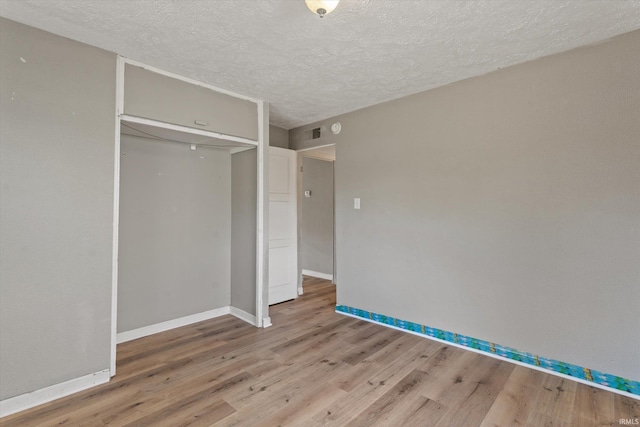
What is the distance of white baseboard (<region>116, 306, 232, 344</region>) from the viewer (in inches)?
116

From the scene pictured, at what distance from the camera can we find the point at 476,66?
8.45 feet

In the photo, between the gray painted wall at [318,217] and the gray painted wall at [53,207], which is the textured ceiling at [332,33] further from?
the gray painted wall at [318,217]

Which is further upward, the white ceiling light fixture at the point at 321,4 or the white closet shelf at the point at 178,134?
the white ceiling light fixture at the point at 321,4

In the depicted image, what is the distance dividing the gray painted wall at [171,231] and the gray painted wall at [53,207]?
74cm

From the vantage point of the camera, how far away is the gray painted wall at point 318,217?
19.0 ft

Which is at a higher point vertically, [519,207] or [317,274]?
[519,207]

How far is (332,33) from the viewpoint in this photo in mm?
2086

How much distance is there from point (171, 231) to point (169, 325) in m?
1.04

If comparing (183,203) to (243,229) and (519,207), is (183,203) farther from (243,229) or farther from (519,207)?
(519,207)

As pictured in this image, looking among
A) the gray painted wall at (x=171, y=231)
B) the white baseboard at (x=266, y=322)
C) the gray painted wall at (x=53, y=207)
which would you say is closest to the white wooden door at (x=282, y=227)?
the gray painted wall at (x=171, y=231)

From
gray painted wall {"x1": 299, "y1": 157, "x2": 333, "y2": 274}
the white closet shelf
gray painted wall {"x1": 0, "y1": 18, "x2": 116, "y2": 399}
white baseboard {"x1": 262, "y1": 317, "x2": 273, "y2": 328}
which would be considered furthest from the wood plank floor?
gray painted wall {"x1": 299, "y1": 157, "x2": 333, "y2": 274}

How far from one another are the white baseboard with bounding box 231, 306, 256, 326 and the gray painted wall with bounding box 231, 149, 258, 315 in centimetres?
4

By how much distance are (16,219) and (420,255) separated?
3326 mm

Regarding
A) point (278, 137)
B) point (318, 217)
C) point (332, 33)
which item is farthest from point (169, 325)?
point (318, 217)
